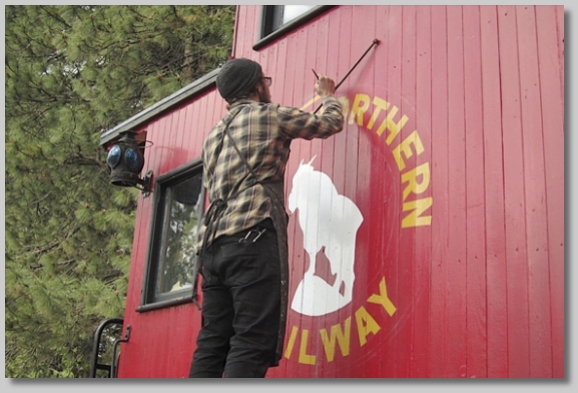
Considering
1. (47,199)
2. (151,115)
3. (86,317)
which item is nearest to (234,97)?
(151,115)

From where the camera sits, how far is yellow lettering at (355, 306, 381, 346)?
399cm

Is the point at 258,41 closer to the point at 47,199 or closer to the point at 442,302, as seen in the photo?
the point at 442,302

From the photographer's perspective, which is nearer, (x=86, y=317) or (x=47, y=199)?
(x=86, y=317)

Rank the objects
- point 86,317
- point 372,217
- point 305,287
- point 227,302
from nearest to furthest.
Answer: point 227,302
point 372,217
point 305,287
point 86,317

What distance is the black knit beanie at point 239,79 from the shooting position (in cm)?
416

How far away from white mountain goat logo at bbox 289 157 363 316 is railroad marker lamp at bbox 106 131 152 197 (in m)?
2.03

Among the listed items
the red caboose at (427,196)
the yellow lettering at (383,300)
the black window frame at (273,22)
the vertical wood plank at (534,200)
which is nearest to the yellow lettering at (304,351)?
the red caboose at (427,196)

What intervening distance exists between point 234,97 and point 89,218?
25.0 ft

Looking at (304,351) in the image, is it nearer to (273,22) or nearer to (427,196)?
(427,196)

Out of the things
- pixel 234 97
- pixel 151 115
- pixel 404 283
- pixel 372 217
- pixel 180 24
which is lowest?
pixel 404 283

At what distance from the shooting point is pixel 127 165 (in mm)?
6359

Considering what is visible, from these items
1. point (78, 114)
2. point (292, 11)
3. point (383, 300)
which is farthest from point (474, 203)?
point (78, 114)

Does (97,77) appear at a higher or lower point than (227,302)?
higher

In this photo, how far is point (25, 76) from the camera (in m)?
12.1
